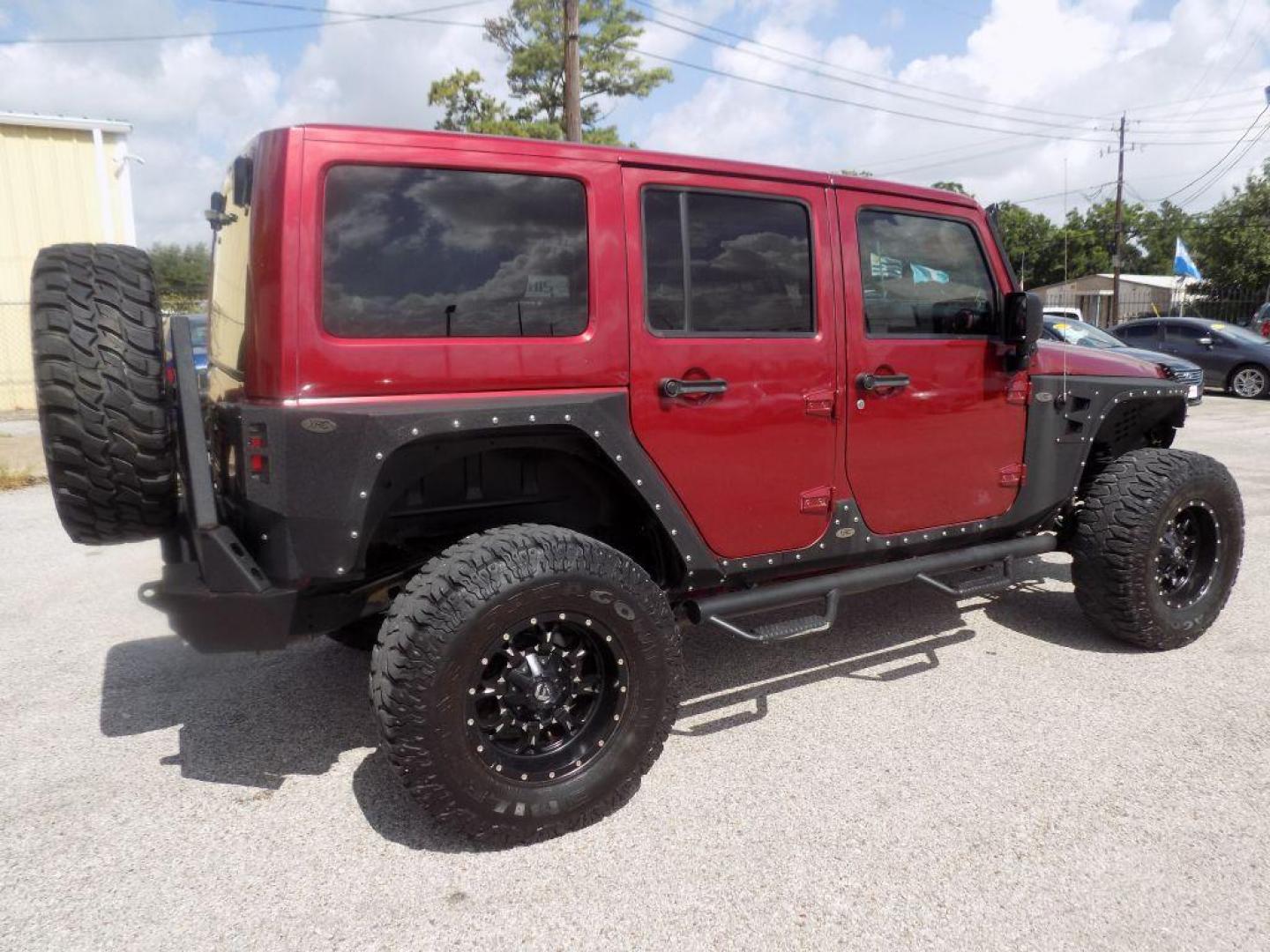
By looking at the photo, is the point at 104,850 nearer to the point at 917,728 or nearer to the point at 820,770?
the point at 820,770

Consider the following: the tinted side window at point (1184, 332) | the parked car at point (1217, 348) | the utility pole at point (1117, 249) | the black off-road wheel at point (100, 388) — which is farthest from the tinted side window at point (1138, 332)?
the black off-road wheel at point (100, 388)

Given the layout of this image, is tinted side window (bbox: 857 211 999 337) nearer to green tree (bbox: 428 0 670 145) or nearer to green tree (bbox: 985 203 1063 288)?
green tree (bbox: 428 0 670 145)

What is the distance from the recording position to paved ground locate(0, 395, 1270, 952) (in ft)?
7.53

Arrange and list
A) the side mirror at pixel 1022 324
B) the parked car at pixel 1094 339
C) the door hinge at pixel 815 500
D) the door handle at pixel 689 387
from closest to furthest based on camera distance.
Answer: the door handle at pixel 689 387, the door hinge at pixel 815 500, the side mirror at pixel 1022 324, the parked car at pixel 1094 339

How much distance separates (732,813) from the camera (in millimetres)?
2791

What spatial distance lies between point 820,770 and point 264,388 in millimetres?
2155

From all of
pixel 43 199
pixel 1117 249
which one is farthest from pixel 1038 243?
pixel 43 199

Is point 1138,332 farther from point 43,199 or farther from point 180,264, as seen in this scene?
point 180,264

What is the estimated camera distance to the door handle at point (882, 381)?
130 inches

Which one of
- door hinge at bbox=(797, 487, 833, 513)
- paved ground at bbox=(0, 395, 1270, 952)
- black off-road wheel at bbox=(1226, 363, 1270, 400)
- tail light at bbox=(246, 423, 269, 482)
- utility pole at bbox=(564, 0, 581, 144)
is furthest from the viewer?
black off-road wheel at bbox=(1226, 363, 1270, 400)

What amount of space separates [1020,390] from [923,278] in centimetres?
68

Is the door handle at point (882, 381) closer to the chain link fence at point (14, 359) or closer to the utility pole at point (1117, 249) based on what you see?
the chain link fence at point (14, 359)

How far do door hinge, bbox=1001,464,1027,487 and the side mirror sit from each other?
0.43m

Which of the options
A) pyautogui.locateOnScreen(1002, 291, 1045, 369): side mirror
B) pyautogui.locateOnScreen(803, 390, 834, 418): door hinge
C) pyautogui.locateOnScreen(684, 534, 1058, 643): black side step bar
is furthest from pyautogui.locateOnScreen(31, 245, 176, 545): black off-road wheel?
pyautogui.locateOnScreen(1002, 291, 1045, 369): side mirror
